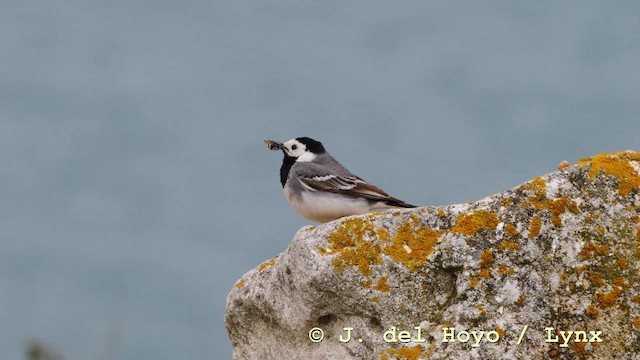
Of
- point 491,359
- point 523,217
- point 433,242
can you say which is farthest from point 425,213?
point 491,359

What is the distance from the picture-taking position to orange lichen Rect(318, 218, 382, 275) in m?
6.29

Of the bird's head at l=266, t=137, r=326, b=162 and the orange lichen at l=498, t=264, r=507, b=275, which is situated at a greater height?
the bird's head at l=266, t=137, r=326, b=162

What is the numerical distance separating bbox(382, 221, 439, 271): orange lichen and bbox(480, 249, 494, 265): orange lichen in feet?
1.16

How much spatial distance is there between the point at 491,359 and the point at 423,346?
460 mm

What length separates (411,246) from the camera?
634 centimetres

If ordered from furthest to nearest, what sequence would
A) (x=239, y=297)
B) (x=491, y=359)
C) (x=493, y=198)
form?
(x=239, y=297), (x=493, y=198), (x=491, y=359)

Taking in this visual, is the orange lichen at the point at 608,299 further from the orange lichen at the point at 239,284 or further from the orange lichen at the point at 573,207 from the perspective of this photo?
the orange lichen at the point at 239,284

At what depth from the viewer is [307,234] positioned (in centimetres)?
661

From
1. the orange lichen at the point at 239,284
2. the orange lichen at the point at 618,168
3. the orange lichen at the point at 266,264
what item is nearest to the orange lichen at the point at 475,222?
the orange lichen at the point at 618,168

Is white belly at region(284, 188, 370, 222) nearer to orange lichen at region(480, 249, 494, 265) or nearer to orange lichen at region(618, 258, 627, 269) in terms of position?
orange lichen at region(480, 249, 494, 265)

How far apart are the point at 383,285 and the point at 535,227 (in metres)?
1.11

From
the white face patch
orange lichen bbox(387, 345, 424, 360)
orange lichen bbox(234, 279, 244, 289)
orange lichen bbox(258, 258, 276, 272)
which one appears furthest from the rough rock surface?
the white face patch

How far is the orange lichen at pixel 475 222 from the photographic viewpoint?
20.6 ft

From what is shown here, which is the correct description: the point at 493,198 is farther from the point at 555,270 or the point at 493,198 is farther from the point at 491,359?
the point at 491,359
